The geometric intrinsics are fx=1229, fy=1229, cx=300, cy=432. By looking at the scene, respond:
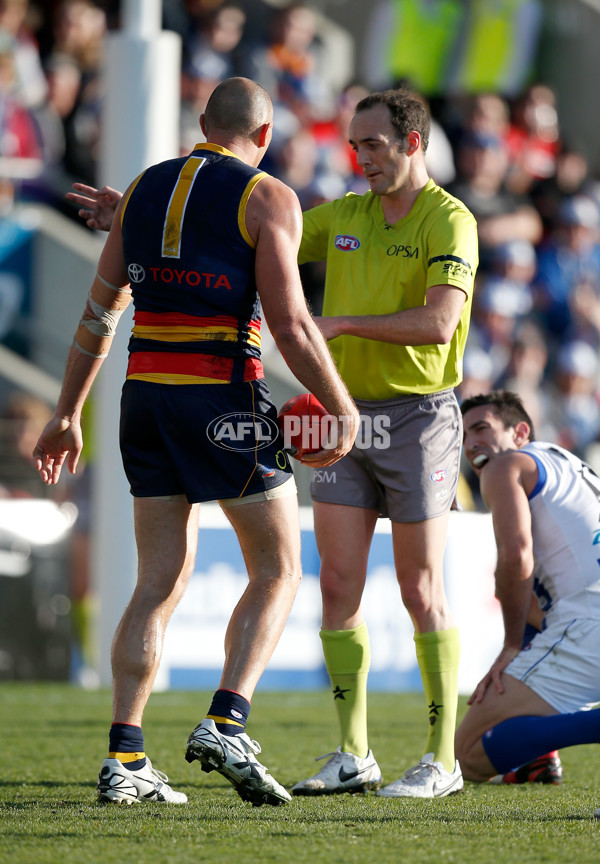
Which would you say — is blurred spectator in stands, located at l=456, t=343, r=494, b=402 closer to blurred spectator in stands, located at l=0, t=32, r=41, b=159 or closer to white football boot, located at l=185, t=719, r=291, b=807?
blurred spectator in stands, located at l=0, t=32, r=41, b=159

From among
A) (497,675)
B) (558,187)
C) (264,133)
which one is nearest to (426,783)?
(497,675)

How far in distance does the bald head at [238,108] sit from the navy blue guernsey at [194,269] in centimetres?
12

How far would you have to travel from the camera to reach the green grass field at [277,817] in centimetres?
305

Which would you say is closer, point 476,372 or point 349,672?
point 349,672

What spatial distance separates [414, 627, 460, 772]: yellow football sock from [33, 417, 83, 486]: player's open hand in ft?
4.53

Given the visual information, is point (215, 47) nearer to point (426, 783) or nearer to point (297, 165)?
point (297, 165)

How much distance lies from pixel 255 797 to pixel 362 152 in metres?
2.24

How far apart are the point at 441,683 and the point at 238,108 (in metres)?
2.10

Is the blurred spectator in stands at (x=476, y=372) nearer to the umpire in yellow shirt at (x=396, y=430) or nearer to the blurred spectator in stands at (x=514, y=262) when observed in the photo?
the blurred spectator in stands at (x=514, y=262)

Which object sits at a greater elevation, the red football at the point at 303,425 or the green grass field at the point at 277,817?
the red football at the point at 303,425

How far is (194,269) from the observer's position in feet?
12.2

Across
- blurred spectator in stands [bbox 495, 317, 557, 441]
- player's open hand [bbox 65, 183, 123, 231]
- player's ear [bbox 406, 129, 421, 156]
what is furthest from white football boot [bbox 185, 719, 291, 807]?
blurred spectator in stands [bbox 495, 317, 557, 441]

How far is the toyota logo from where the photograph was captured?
3.82 m

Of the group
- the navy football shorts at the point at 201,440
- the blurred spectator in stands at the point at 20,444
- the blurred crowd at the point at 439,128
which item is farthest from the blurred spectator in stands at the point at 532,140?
the navy football shorts at the point at 201,440
